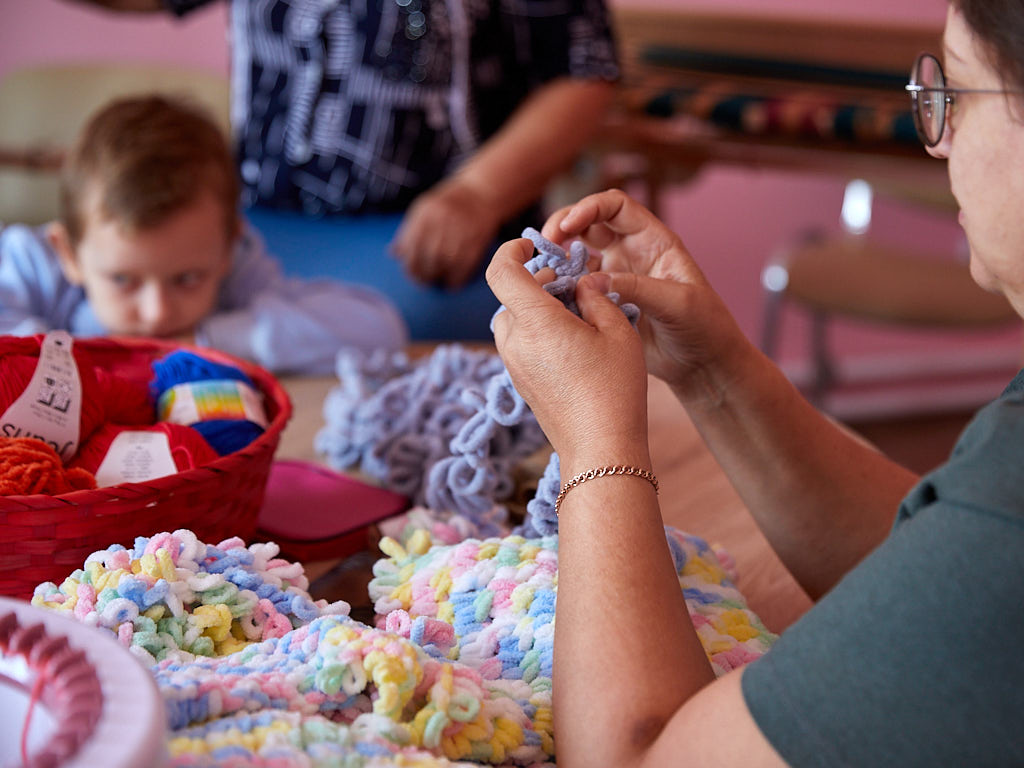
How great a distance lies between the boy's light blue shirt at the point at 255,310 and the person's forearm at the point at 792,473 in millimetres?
617

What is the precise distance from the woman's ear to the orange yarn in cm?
74

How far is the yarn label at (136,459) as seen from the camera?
2.59 ft

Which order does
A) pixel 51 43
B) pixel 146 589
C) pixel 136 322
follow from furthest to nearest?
1. pixel 51 43
2. pixel 136 322
3. pixel 146 589

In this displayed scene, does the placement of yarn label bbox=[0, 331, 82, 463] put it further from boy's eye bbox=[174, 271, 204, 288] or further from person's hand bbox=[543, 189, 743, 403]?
boy's eye bbox=[174, 271, 204, 288]

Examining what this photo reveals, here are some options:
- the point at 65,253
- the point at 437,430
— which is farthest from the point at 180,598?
the point at 65,253

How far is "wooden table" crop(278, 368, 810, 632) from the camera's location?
0.89 m

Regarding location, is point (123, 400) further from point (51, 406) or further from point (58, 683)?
point (58, 683)

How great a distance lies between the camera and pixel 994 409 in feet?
1.86

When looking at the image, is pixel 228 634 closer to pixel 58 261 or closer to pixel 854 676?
pixel 854 676

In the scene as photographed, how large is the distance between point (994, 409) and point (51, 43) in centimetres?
262

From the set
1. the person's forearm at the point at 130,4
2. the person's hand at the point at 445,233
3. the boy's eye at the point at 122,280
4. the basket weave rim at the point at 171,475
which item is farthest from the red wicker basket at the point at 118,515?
the person's forearm at the point at 130,4

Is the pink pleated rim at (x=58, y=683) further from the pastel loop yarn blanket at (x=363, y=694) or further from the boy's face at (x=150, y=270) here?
the boy's face at (x=150, y=270)

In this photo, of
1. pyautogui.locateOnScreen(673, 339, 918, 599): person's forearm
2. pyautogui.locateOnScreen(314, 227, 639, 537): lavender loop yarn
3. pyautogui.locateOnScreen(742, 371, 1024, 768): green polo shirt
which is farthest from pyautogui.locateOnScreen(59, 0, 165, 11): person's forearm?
pyautogui.locateOnScreen(742, 371, 1024, 768): green polo shirt

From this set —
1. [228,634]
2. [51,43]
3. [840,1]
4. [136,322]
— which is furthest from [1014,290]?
[840,1]
